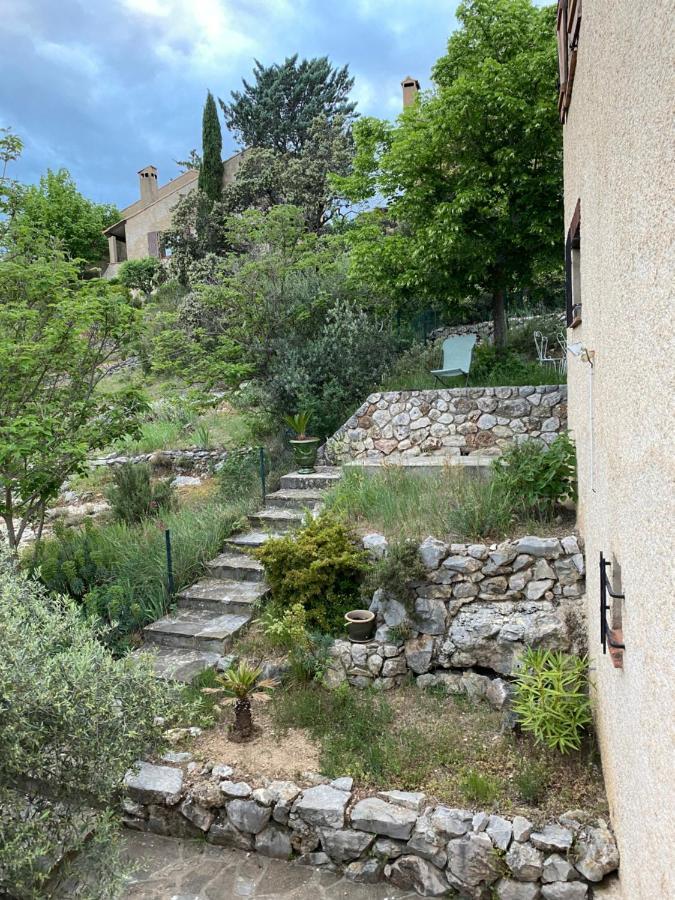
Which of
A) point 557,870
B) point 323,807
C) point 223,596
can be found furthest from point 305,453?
point 557,870

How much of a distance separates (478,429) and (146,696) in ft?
23.4

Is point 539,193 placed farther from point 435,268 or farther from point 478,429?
point 478,429

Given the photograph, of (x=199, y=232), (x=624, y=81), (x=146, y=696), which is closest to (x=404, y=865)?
(x=146, y=696)

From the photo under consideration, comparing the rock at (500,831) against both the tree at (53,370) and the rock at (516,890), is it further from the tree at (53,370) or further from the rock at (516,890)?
the tree at (53,370)

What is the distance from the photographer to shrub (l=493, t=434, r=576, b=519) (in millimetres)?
5977

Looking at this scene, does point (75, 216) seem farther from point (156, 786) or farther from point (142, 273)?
point (156, 786)

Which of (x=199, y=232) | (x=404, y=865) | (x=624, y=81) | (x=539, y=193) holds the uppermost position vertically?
(x=199, y=232)

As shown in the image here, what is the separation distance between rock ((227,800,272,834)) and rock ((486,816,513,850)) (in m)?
1.50

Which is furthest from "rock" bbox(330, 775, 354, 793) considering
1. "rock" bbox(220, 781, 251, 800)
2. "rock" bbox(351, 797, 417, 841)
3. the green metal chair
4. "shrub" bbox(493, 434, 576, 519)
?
the green metal chair

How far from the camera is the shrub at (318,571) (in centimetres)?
589

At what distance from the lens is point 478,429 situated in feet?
31.0

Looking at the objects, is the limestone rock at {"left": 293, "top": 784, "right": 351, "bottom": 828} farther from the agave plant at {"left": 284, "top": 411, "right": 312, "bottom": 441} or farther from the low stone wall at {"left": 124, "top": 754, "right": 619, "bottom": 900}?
the agave plant at {"left": 284, "top": 411, "right": 312, "bottom": 441}

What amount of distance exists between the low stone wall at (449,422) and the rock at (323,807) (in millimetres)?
5831

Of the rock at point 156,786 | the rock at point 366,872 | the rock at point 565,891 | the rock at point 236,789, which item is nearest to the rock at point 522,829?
the rock at point 565,891
